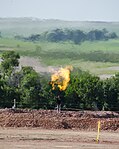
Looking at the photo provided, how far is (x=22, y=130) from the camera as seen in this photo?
34156mm

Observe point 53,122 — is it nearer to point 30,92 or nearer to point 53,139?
point 53,139

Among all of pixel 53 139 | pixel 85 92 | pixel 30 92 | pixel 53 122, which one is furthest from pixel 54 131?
pixel 85 92

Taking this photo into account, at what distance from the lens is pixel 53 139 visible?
3091cm

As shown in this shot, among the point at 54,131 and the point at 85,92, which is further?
the point at 85,92

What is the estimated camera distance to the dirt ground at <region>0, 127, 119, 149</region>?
2836cm

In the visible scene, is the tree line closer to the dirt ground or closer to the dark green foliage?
the dark green foliage

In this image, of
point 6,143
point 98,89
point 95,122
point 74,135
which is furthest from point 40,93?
point 6,143

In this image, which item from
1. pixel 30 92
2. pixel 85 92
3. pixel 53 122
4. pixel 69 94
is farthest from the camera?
pixel 85 92

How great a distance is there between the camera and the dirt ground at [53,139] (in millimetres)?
28359

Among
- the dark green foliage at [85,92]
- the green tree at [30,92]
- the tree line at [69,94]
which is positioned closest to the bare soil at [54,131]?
the green tree at [30,92]

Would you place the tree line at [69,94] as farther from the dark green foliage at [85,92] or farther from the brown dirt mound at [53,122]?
the brown dirt mound at [53,122]

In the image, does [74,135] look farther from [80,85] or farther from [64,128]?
[80,85]

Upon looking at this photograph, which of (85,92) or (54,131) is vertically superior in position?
(85,92)

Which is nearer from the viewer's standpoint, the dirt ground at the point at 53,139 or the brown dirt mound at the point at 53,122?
the dirt ground at the point at 53,139
